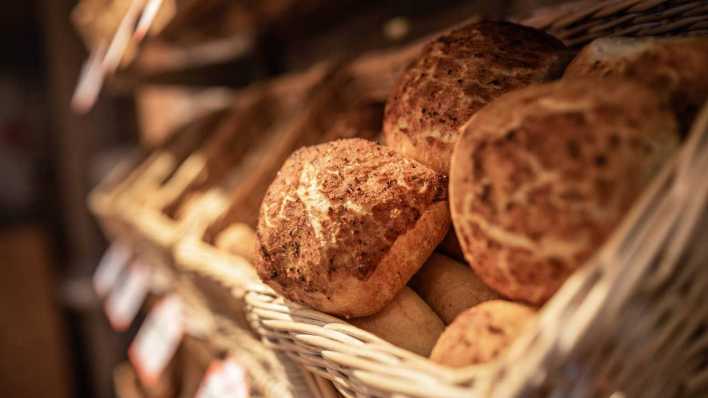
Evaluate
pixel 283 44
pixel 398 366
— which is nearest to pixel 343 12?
pixel 283 44

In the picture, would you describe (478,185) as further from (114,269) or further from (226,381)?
(114,269)

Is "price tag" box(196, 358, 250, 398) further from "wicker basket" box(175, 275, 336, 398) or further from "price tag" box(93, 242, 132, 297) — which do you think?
"price tag" box(93, 242, 132, 297)

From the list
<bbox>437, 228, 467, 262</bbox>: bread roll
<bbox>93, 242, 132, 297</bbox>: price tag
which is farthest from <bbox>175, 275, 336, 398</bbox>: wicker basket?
<bbox>93, 242, 132, 297</bbox>: price tag

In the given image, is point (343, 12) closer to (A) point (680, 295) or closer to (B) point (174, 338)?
(B) point (174, 338)

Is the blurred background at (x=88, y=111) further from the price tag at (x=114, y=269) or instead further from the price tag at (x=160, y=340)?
the price tag at (x=160, y=340)

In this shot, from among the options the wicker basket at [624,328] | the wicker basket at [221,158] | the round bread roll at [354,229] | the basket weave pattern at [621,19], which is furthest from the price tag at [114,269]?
the wicker basket at [624,328]

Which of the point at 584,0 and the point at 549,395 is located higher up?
the point at 584,0
